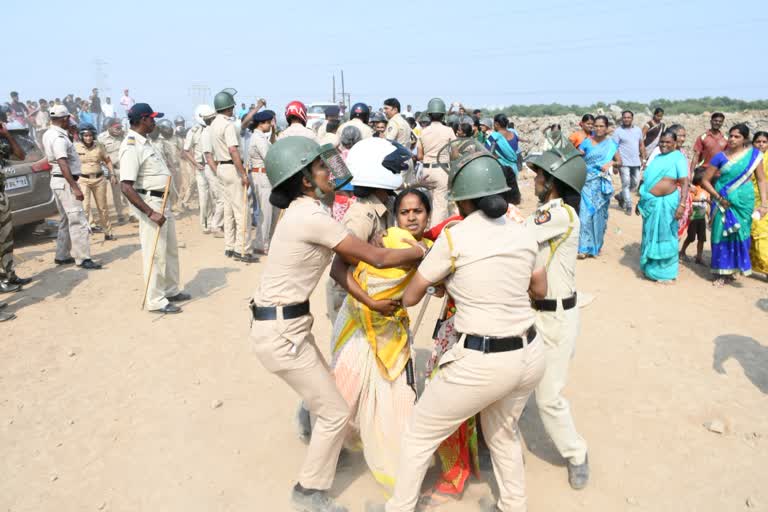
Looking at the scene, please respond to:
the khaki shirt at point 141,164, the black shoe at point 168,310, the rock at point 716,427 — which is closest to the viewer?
the rock at point 716,427

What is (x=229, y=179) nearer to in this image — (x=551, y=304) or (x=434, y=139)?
(x=434, y=139)

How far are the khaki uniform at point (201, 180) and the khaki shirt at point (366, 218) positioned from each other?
738cm

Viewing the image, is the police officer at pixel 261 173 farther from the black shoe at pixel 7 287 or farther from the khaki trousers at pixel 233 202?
the black shoe at pixel 7 287

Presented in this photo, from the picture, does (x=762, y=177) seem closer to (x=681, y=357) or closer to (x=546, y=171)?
(x=681, y=357)

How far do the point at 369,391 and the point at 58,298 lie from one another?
5.14 m

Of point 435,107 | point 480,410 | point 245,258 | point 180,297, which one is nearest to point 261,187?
point 245,258

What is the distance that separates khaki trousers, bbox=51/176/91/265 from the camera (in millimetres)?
7359

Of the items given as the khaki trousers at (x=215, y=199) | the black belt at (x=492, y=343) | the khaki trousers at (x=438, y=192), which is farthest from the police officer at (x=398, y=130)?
the black belt at (x=492, y=343)

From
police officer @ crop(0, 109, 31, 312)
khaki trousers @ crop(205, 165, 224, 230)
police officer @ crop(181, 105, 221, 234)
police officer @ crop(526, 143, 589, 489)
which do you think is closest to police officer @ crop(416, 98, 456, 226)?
khaki trousers @ crop(205, 165, 224, 230)

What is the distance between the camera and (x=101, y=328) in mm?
5734

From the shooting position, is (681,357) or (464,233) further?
(681,357)

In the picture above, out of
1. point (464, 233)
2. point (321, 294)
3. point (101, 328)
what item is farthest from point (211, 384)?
point (464, 233)

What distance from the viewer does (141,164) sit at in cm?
566

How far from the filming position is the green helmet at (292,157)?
2775 millimetres
